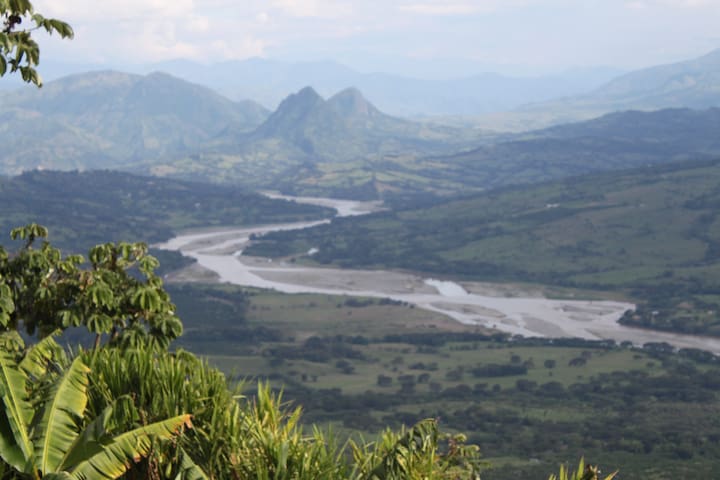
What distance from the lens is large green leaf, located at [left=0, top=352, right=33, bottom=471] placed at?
1345cm

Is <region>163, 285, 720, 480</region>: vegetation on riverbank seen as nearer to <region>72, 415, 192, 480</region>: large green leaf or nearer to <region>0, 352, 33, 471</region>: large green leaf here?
<region>72, 415, 192, 480</region>: large green leaf

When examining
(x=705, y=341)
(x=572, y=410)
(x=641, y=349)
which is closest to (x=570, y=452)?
(x=572, y=410)

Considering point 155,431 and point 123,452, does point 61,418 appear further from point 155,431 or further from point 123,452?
point 155,431

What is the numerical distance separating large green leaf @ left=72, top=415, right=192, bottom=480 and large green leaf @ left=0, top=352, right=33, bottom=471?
0.90 meters

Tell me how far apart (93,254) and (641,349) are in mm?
138015

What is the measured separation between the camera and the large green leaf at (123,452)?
13328mm

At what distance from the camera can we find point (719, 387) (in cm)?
12719

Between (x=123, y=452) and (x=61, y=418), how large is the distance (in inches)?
51.5

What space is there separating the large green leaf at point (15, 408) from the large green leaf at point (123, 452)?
0.90 m

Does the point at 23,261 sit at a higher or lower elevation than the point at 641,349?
higher

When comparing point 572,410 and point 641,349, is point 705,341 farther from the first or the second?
point 572,410

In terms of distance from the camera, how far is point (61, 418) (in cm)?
1415

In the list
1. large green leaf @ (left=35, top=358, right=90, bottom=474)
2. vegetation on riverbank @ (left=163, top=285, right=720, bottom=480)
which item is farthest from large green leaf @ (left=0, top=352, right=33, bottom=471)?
vegetation on riverbank @ (left=163, top=285, right=720, bottom=480)

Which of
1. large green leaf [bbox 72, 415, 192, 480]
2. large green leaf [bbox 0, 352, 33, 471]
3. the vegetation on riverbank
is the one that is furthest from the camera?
the vegetation on riverbank
